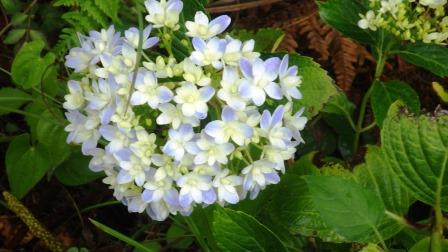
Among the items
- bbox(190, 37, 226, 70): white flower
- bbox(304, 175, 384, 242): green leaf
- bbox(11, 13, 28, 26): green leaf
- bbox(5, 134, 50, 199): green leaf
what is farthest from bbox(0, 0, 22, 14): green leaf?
bbox(304, 175, 384, 242): green leaf

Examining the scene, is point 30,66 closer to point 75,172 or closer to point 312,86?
point 75,172

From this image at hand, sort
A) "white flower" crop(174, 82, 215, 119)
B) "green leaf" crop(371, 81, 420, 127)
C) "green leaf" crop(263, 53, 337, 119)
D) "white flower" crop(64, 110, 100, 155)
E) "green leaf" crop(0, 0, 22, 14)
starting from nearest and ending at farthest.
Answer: "white flower" crop(174, 82, 215, 119) < "white flower" crop(64, 110, 100, 155) < "green leaf" crop(263, 53, 337, 119) < "green leaf" crop(371, 81, 420, 127) < "green leaf" crop(0, 0, 22, 14)

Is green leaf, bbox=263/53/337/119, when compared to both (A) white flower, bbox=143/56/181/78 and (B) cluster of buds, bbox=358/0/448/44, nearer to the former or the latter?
(B) cluster of buds, bbox=358/0/448/44

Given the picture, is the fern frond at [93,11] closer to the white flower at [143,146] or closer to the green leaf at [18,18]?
the green leaf at [18,18]

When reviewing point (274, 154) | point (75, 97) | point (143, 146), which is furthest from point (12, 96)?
point (274, 154)

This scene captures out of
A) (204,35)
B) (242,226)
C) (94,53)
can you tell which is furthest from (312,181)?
(94,53)

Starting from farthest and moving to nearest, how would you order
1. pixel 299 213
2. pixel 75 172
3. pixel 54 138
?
pixel 75 172 → pixel 54 138 → pixel 299 213

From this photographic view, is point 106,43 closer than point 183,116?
No
